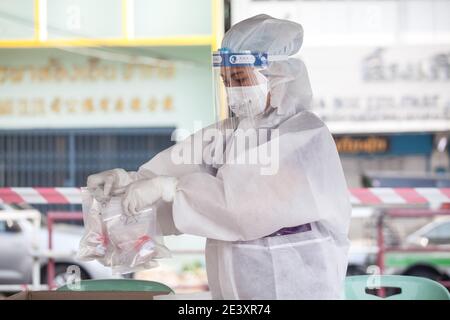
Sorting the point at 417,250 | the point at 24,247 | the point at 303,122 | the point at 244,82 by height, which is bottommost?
the point at 417,250

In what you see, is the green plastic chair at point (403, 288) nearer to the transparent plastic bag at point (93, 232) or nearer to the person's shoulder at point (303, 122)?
the person's shoulder at point (303, 122)

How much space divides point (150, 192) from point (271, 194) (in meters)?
0.32

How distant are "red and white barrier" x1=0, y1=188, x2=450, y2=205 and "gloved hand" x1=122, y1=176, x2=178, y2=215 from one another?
144cm

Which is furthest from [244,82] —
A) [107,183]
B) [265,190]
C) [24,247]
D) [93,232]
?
[24,247]

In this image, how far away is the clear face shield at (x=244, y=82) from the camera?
7.49 ft

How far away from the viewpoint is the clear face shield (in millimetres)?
2283

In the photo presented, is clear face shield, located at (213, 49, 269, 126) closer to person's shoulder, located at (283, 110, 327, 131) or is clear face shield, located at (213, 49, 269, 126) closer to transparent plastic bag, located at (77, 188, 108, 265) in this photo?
person's shoulder, located at (283, 110, 327, 131)

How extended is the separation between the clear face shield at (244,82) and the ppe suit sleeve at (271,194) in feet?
0.43

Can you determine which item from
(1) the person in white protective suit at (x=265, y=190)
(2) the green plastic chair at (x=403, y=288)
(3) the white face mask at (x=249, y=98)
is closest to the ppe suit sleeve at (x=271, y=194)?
(1) the person in white protective suit at (x=265, y=190)

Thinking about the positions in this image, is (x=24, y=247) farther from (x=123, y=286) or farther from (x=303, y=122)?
(x=303, y=122)

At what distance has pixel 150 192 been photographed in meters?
2.12
